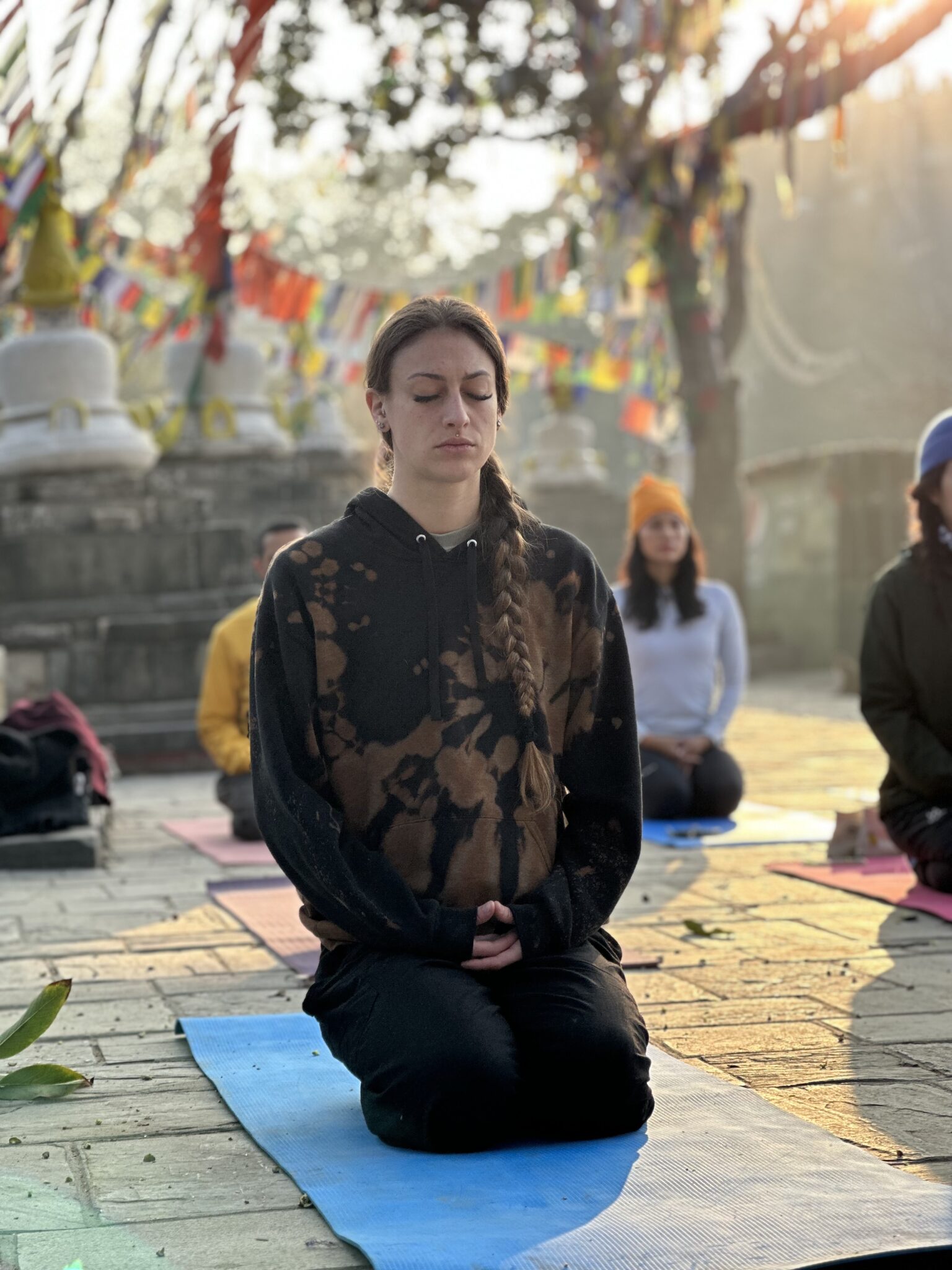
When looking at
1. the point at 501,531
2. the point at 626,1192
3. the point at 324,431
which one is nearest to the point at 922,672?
the point at 501,531

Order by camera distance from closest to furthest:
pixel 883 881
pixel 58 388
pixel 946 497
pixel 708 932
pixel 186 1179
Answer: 1. pixel 186 1179
2. pixel 708 932
3. pixel 946 497
4. pixel 883 881
5. pixel 58 388

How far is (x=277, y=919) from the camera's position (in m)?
4.90

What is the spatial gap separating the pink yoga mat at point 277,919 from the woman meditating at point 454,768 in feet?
3.80

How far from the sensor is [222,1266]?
2.24 metres

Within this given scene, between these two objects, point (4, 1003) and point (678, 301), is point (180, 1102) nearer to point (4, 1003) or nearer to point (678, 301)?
point (4, 1003)

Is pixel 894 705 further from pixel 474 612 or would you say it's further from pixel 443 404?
pixel 443 404

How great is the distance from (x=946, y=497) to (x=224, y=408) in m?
12.0

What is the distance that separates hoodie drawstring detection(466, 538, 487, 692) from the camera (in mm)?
2977

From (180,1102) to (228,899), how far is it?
7.25 feet

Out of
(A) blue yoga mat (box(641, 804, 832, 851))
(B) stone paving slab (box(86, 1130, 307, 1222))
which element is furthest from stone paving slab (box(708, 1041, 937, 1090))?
(A) blue yoga mat (box(641, 804, 832, 851))

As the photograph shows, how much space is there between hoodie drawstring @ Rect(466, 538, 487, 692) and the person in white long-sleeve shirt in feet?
12.0

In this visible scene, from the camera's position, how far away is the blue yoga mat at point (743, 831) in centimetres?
623

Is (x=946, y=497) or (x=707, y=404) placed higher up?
(x=707, y=404)

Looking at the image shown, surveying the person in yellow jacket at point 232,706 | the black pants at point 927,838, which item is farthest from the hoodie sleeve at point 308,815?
the person in yellow jacket at point 232,706
